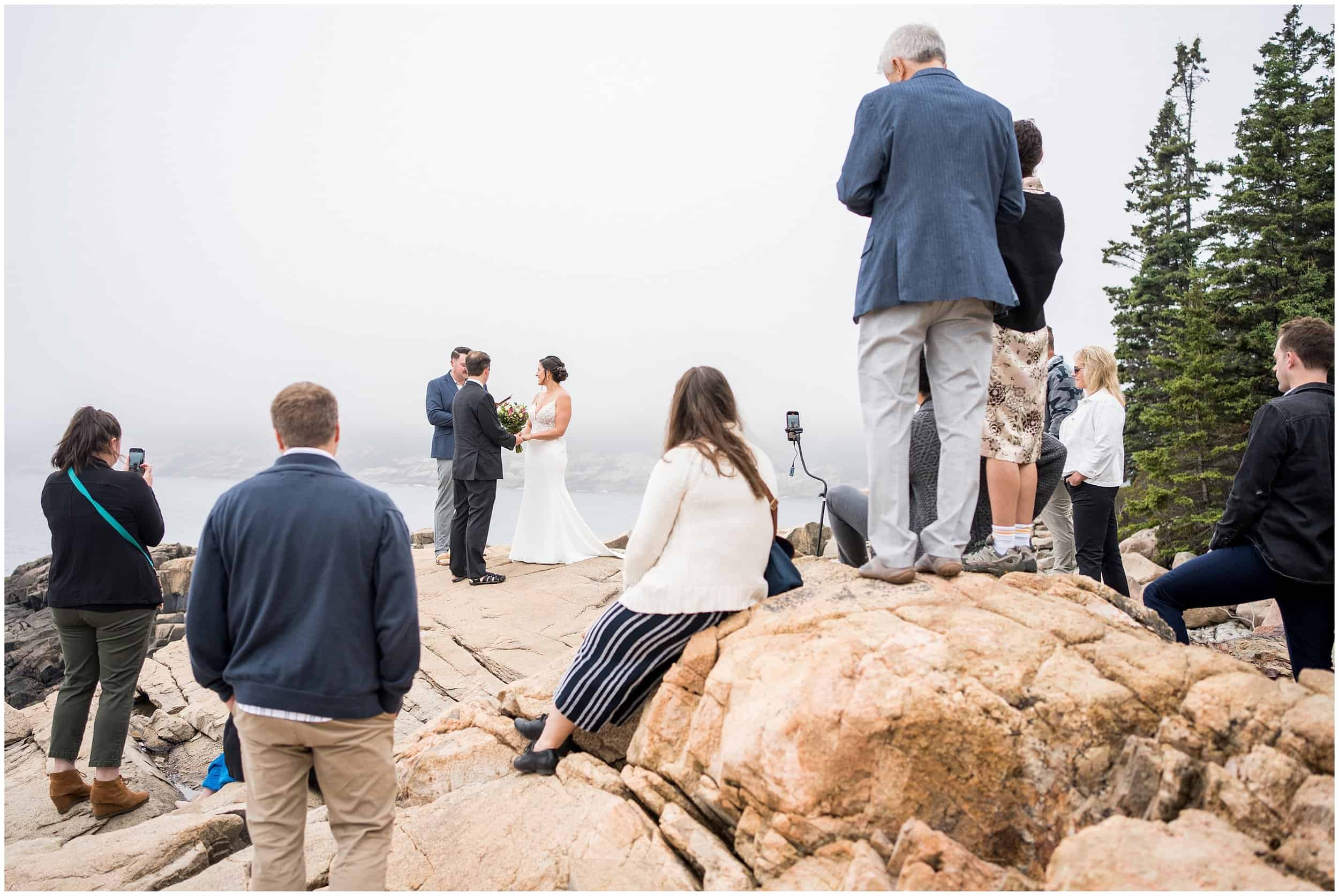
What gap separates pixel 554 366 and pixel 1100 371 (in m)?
5.75

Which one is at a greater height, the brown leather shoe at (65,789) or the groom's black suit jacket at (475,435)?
the groom's black suit jacket at (475,435)

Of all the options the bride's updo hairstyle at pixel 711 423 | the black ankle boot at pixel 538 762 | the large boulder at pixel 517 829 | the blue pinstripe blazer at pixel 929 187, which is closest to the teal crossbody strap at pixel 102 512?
the large boulder at pixel 517 829

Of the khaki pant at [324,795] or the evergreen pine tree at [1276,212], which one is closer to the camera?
the khaki pant at [324,795]

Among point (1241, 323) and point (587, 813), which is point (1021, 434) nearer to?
point (587, 813)

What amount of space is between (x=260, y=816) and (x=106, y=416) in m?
3.47

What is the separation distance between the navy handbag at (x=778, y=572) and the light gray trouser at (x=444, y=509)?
6.21 metres

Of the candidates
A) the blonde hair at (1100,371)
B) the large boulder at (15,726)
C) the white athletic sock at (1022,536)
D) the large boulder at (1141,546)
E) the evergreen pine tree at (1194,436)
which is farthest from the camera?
the evergreen pine tree at (1194,436)

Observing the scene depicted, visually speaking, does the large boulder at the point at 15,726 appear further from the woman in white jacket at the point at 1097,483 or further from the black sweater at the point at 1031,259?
the woman in white jacket at the point at 1097,483

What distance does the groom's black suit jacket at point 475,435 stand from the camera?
27.3 feet

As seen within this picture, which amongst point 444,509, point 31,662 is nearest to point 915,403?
point 444,509

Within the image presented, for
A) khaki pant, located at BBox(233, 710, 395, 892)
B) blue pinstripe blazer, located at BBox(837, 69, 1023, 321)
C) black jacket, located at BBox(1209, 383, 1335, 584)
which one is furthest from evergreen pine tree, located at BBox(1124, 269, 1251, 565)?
khaki pant, located at BBox(233, 710, 395, 892)

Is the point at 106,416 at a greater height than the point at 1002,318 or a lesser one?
lesser

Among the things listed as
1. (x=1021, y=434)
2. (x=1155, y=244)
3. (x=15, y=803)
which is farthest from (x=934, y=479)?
(x=1155, y=244)

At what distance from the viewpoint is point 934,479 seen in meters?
3.91
